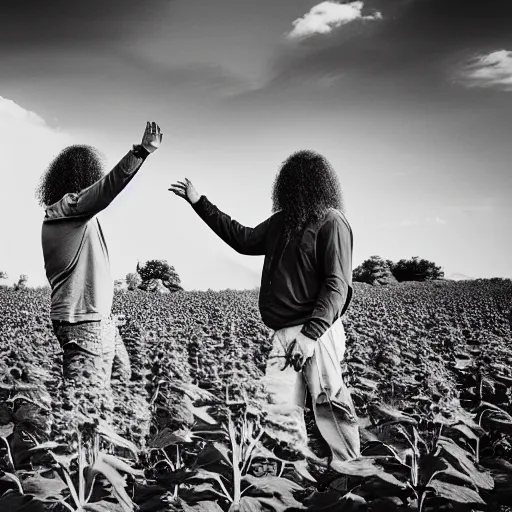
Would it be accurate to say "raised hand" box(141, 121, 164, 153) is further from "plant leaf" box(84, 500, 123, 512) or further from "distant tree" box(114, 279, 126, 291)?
"plant leaf" box(84, 500, 123, 512)

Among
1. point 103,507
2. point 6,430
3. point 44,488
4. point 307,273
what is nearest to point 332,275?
point 307,273

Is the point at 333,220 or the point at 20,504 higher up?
the point at 333,220

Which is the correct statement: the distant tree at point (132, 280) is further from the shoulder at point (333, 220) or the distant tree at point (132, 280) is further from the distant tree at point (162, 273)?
the shoulder at point (333, 220)

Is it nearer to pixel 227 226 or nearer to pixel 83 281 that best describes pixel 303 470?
pixel 227 226

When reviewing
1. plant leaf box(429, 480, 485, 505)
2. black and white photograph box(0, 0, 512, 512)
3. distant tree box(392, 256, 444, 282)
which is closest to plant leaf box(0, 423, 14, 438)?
black and white photograph box(0, 0, 512, 512)

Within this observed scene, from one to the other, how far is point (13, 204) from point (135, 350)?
1.07 meters

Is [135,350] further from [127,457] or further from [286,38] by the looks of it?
[286,38]

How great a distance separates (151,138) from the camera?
2.98m

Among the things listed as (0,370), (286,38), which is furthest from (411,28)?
(0,370)

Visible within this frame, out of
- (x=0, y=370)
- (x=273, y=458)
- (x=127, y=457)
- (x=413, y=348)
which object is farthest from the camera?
(x=0, y=370)

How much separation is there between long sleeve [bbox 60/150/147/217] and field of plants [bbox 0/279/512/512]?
685 mm

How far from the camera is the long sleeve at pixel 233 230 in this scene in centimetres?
300

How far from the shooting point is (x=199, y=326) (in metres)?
3.67

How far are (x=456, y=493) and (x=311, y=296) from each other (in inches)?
36.7
